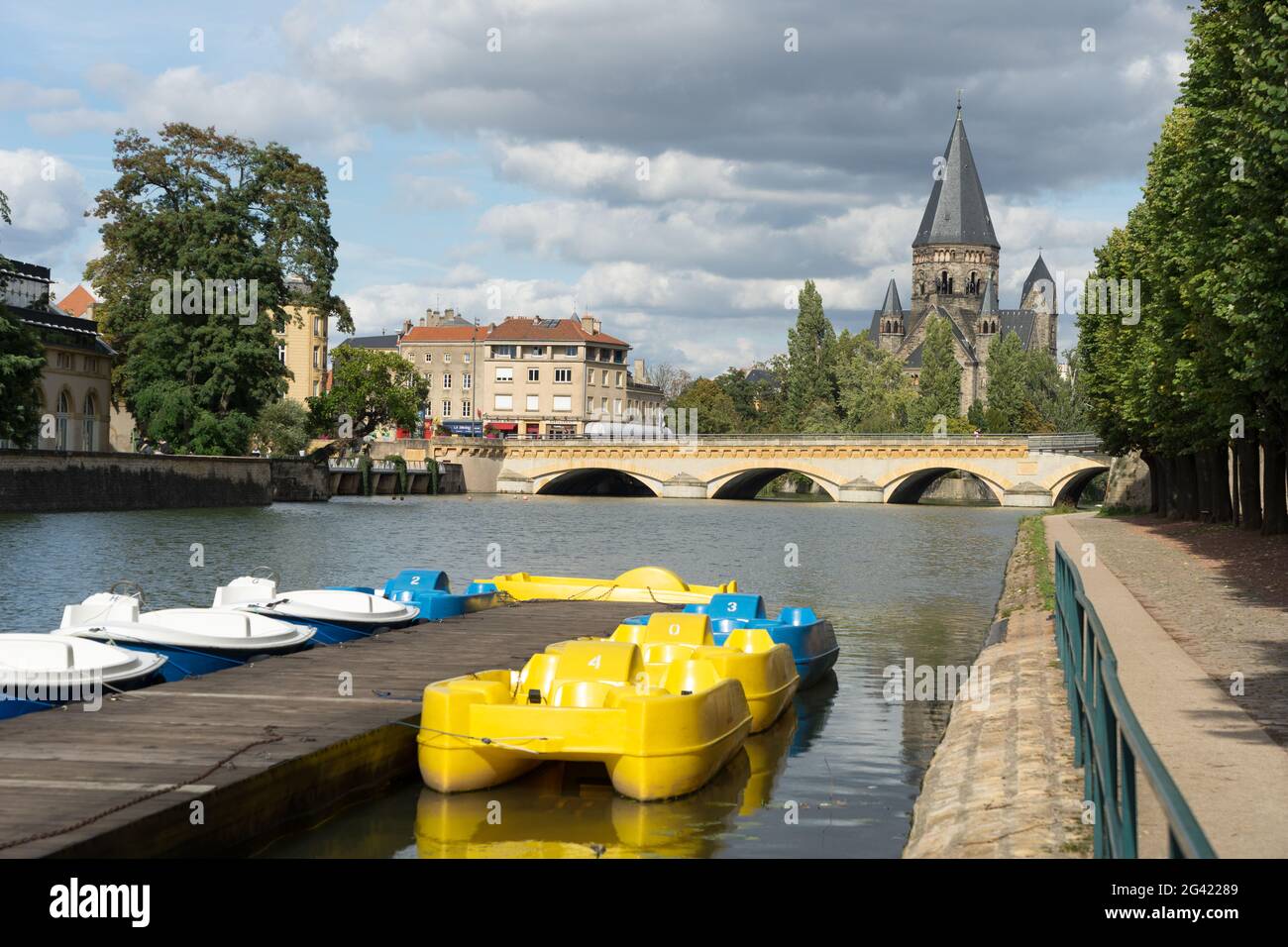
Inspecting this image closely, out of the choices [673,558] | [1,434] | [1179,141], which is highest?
[1179,141]

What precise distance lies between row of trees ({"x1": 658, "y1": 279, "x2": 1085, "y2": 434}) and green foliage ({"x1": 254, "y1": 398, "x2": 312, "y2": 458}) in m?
43.5

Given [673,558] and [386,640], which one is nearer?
[386,640]

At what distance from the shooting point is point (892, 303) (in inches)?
7721

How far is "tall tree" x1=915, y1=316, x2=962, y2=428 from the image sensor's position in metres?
121

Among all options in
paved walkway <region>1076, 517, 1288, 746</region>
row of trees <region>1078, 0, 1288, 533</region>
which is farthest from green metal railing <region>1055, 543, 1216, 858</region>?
row of trees <region>1078, 0, 1288, 533</region>

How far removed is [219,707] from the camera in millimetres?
13094

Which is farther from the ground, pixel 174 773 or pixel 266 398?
pixel 266 398

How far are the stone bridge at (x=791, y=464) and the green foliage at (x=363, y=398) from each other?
531cm

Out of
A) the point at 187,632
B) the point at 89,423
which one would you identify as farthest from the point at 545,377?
the point at 187,632

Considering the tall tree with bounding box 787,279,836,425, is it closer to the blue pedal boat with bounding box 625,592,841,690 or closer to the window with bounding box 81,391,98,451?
the window with bounding box 81,391,98,451

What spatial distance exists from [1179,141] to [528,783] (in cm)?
2703

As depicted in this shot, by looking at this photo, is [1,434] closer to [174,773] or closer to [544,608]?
[544,608]
